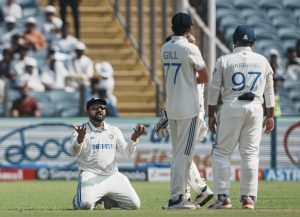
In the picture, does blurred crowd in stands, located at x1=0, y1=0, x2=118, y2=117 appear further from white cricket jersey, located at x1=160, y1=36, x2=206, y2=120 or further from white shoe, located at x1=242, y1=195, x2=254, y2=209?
white shoe, located at x1=242, y1=195, x2=254, y2=209

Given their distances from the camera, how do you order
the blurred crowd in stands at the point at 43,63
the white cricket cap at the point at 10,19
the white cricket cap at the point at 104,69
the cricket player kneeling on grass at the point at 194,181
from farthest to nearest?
the white cricket cap at the point at 10,19 → the white cricket cap at the point at 104,69 → the blurred crowd in stands at the point at 43,63 → the cricket player kneeling on grass at the point at 194,181

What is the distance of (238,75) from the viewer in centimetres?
1338

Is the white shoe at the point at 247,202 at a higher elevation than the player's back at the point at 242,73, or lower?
lower

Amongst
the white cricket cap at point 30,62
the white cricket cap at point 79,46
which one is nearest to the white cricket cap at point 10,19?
the white cricket cap at point 30,62

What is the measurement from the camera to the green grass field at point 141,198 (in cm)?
1276

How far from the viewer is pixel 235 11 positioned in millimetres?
29734

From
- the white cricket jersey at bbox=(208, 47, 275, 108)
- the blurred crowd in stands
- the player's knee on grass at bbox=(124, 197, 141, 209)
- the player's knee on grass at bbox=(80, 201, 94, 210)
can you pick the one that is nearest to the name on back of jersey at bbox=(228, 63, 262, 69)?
the white cricket jersey at bbox=(208, 47, 275, 108)

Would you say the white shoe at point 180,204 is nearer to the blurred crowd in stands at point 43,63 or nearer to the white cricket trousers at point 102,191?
the white cricket trousers at point 102,191

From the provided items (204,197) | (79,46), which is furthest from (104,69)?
(204,197)

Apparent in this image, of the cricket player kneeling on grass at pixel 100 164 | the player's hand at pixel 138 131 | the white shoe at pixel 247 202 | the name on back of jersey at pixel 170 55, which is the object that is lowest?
the white shoe at pixel 247 202

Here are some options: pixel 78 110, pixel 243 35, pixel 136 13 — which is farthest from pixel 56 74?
pixel 243 35

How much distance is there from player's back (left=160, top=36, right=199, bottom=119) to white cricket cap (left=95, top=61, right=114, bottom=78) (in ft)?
41.0

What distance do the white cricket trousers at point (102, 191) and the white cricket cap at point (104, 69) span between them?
1168 centimetres

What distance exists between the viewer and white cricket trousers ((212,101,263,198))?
13.4 metres
